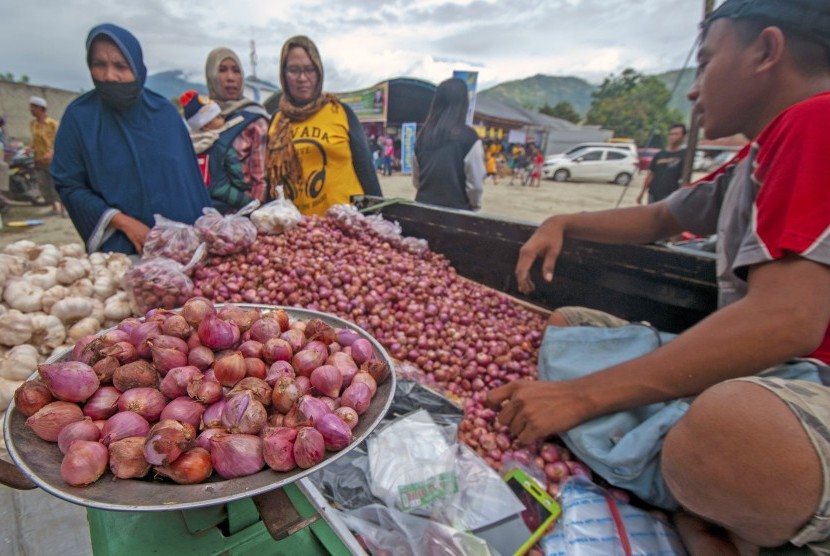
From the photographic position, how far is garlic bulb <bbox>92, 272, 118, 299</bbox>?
6.75 ft

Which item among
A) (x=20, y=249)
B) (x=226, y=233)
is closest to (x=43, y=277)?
(x=20, y=249)

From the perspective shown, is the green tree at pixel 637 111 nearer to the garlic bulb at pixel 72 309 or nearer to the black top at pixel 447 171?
the black top at pixel 447 171

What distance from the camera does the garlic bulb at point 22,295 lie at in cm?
183

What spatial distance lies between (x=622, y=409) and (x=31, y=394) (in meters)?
1.61

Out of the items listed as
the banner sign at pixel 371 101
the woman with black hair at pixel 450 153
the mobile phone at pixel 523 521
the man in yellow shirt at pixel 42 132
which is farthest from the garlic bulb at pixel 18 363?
the banner sign at pixel 371 101

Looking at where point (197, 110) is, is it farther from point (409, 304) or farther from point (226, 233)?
point (409, 304)

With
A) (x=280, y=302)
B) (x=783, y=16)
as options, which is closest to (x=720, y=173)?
(x=783, y=16)

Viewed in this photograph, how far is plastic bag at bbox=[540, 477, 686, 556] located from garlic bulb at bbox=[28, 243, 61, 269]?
266 centimetres

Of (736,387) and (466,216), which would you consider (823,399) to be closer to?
(736,387)

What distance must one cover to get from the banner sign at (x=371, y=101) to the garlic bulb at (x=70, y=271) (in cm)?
1969

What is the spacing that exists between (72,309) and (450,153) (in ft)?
9.69

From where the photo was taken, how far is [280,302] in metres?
2.17

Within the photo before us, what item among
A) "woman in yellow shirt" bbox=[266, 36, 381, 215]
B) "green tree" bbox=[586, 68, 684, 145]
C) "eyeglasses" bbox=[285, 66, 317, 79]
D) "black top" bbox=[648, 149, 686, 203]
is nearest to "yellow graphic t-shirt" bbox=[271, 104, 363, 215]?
"woman in yellow shirt" bbox=[266, 36, 381, 215]

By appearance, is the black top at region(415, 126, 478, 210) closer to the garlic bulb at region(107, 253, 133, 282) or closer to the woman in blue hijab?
the woman in blue hijab
